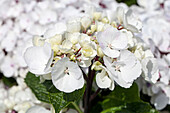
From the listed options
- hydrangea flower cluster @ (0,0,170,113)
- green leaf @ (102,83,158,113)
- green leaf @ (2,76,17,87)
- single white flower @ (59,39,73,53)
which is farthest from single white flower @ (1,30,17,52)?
single white flower @ (59,39,73,53)

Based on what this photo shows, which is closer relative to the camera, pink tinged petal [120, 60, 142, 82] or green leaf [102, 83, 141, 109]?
pink tinged petal [120, 60, 142, 82]

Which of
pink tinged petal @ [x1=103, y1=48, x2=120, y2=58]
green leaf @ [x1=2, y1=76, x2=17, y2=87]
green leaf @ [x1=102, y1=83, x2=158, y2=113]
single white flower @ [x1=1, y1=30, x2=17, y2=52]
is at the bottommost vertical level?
green leaf @ [x1=2, y1=76, x2=17, y2=87]

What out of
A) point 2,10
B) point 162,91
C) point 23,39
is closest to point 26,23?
point 23,39

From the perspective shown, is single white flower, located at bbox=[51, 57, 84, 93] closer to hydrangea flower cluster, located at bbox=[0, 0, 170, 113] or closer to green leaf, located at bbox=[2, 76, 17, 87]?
hydrangea flower cluster, located at bbox=[0, 0, 170, 113]

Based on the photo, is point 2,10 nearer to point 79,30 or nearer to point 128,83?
point 79,30

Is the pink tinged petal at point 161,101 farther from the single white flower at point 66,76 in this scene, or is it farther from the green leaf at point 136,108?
the single white flower at point 66,76

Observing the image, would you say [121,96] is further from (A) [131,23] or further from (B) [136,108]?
(A) [131,23]

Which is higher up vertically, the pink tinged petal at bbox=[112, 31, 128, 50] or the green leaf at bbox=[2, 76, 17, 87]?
the pink tinged petal at bbox=[112, 31, 128, 50]
